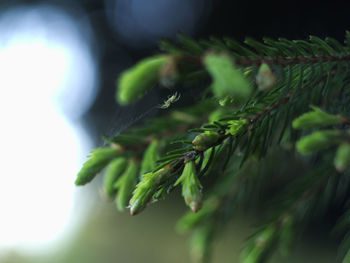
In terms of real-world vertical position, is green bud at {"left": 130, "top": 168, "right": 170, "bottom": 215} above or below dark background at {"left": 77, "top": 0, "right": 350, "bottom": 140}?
below

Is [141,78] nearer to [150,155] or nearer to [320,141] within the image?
[320,141]

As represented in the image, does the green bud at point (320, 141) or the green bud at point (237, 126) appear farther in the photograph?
the green bud at point (237, 126)

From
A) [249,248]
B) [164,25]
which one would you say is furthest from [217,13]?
[249,248]

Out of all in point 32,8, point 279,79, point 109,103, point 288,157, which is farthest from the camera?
point 32,8

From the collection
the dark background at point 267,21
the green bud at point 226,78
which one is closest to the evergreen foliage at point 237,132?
the green bud at point 226,78

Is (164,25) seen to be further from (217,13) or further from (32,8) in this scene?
(32,8)

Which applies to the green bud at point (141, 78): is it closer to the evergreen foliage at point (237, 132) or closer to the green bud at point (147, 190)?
the evergreen foliage at point (237, 132)

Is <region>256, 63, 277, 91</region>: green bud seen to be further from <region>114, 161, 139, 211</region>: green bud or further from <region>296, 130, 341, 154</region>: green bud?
<region>114, 161, 139, 211</region>: green bud

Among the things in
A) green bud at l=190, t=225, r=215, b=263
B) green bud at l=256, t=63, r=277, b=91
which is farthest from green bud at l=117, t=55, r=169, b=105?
green bud at l=190, t=225, r=215, b=263
